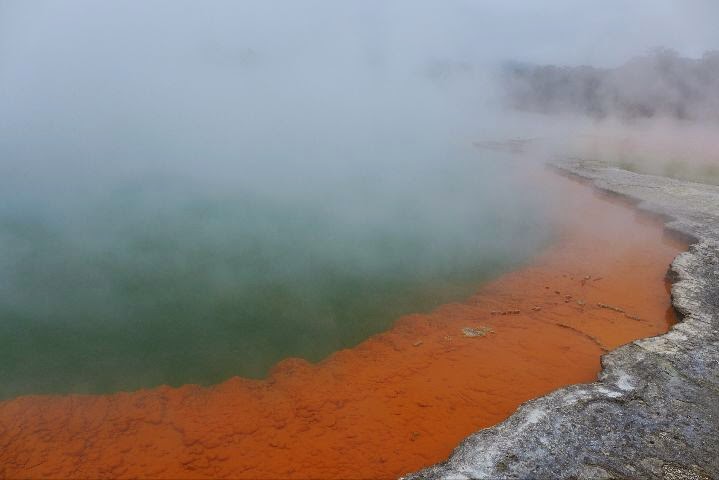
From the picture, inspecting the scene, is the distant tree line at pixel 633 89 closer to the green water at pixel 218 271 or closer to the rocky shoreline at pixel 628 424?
the green water at pixel 218 271

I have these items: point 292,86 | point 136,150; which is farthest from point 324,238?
point 292,86

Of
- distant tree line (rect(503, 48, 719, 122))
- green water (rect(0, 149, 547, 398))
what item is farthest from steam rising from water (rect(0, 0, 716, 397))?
distant tree line (rect(503, 48, 719, 122))

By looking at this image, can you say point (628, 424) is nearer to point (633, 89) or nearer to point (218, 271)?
point (218, 271)

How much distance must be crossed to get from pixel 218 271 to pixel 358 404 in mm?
2519

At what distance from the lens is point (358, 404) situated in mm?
3170

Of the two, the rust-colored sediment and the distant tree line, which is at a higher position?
the distant tree line

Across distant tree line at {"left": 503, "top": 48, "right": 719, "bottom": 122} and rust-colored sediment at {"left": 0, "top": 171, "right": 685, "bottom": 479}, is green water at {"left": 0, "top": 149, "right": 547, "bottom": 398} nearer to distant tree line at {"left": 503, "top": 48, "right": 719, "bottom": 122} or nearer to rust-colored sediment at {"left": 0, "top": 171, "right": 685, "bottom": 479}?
rust-colored sediment at {"left": 0, "top": 171, "right": 685, "bottom": 479}

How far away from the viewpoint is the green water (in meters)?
3.77

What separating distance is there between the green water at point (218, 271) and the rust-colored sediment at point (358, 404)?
254mm

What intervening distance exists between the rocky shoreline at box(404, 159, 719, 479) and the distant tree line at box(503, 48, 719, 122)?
15.7 m

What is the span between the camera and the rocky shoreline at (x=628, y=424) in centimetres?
229

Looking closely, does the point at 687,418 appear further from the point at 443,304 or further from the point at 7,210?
the point at 7,210

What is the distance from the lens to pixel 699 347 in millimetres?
3195

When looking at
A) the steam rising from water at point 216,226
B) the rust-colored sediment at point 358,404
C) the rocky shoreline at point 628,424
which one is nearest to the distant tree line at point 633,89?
the steam rising from water at point 216,226
